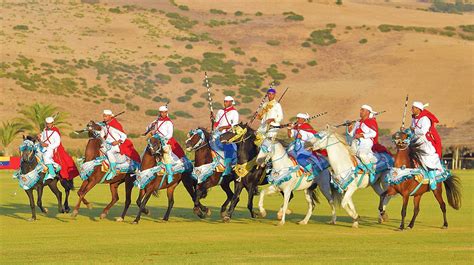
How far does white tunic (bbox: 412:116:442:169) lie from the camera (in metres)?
23.4

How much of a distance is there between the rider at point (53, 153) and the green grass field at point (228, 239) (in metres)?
1.10

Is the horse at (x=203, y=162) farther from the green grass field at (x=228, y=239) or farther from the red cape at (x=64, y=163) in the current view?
the red cape at (x=64, y=163)

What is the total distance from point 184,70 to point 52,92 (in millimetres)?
19807

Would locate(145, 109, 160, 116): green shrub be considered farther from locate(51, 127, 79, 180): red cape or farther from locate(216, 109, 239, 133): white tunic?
locate(216, 109, 239, 133): white tunic

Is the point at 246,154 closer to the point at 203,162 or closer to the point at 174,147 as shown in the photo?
the point at 203,162

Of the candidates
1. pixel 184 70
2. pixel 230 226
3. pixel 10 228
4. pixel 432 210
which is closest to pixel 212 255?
pixel 230 226

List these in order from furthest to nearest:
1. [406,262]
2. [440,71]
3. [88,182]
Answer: [440,71] → [88,182] → [406,262]

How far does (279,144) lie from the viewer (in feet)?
79.8

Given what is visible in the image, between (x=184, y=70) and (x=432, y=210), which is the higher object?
(x=432, y=210)

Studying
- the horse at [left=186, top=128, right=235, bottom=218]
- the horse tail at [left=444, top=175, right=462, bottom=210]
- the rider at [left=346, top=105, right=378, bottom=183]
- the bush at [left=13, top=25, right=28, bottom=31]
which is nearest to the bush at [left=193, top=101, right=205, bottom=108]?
the bush at [left=13, top=25, right=28, bottom=31]

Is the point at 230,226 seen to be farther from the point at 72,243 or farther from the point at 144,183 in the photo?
the point at 72,243

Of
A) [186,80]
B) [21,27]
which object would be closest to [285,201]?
[186,80]

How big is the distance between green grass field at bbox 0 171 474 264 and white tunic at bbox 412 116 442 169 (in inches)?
56.6

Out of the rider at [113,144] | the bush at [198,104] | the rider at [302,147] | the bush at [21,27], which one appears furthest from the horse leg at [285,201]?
the bush at [21,27]
